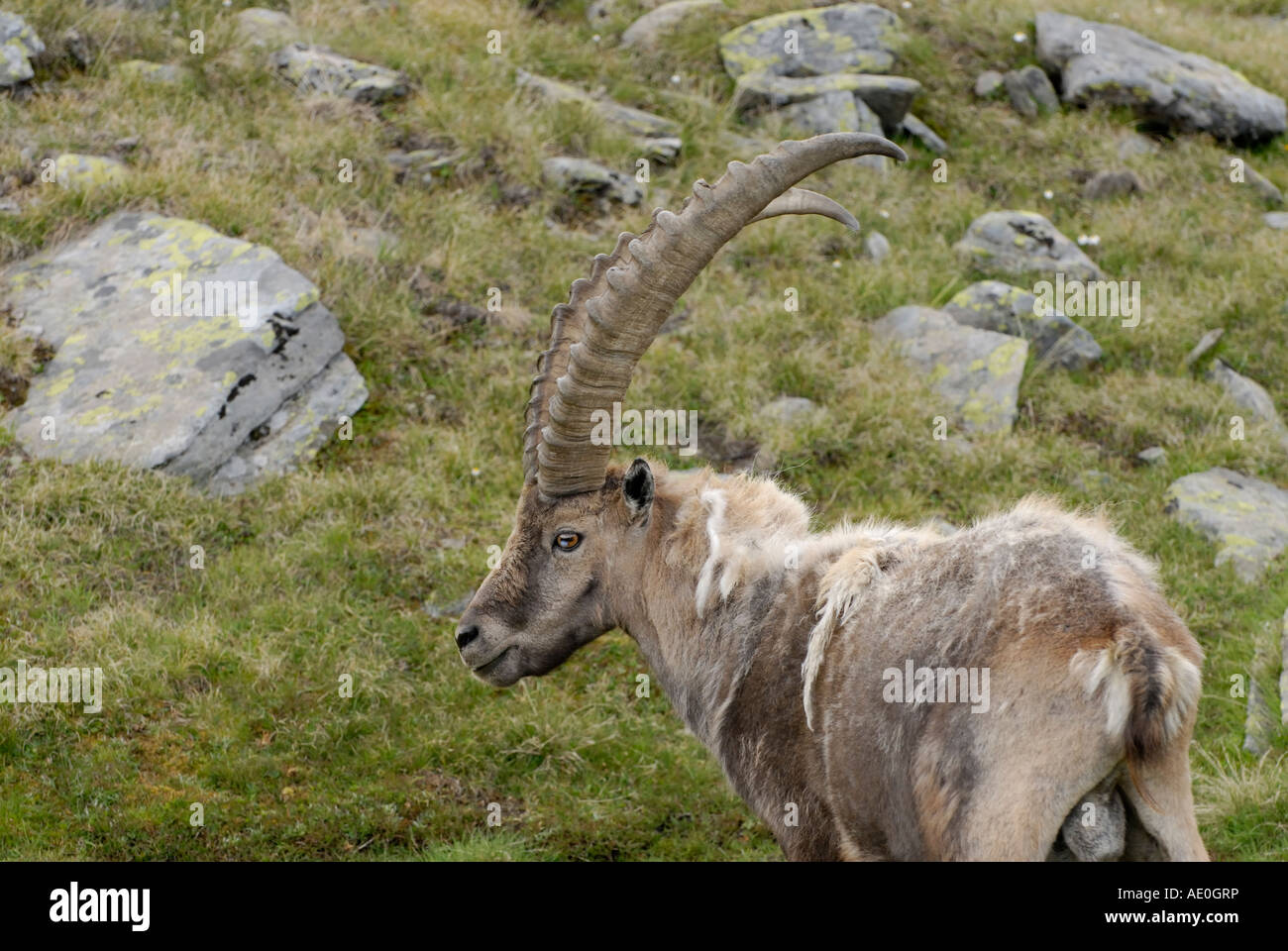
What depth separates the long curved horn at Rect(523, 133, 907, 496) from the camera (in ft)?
22.2

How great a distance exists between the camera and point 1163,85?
17.8 m

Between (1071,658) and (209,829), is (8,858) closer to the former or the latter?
(209,829)

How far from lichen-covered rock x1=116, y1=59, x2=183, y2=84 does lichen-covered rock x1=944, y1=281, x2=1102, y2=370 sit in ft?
30.0

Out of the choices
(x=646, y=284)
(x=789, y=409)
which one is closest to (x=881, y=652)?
(x=646, y=284)

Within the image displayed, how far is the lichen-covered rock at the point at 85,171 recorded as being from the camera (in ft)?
42.0

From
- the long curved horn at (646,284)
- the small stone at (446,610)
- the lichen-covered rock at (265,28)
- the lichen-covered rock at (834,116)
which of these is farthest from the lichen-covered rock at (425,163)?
the long curved horn at (646,284)

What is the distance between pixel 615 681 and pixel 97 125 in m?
8.60

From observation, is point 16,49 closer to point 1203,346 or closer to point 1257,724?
point 1203,346

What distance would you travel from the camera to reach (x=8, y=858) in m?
7.57

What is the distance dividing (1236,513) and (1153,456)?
44.6 inches

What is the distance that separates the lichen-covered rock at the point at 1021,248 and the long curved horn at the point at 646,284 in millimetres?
8078

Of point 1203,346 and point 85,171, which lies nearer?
point 85,171

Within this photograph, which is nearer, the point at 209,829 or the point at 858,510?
the point at 209,829

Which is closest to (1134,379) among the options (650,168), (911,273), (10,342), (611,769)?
(911,273)
